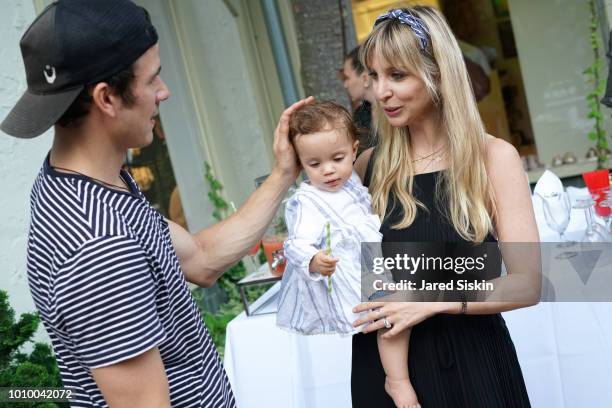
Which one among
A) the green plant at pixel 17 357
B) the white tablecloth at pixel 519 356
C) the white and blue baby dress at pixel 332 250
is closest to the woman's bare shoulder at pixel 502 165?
the white and blue baby dress at pixel 332 250

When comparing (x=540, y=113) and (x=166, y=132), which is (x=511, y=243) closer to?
(x=166, y=132)

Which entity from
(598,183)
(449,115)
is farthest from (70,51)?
(598,183)

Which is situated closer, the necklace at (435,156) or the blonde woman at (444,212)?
the blonde woman at (444,212)

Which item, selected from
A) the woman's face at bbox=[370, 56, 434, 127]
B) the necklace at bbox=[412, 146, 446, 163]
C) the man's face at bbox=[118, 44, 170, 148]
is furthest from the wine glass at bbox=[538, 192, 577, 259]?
the man's face at bbox=[118, 44, 170, 148]

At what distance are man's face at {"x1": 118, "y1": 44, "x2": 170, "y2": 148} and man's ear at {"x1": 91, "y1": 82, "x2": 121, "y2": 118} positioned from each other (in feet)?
0.06

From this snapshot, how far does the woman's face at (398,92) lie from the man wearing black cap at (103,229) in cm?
75

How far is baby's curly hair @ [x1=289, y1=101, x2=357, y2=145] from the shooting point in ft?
6.87

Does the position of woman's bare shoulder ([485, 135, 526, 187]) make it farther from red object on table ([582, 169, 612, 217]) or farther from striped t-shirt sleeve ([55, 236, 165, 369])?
red object on table ([582, 169, 612, 217])

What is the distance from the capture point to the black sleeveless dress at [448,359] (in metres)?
2.03

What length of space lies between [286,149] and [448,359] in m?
0.78

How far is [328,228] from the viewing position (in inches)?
81.9

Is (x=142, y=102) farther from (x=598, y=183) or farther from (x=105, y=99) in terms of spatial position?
(x=598, y=183)

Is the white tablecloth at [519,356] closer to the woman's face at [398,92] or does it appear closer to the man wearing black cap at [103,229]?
the woman's face at [398,92]

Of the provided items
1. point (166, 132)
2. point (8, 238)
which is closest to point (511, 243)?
point (8, 238)
